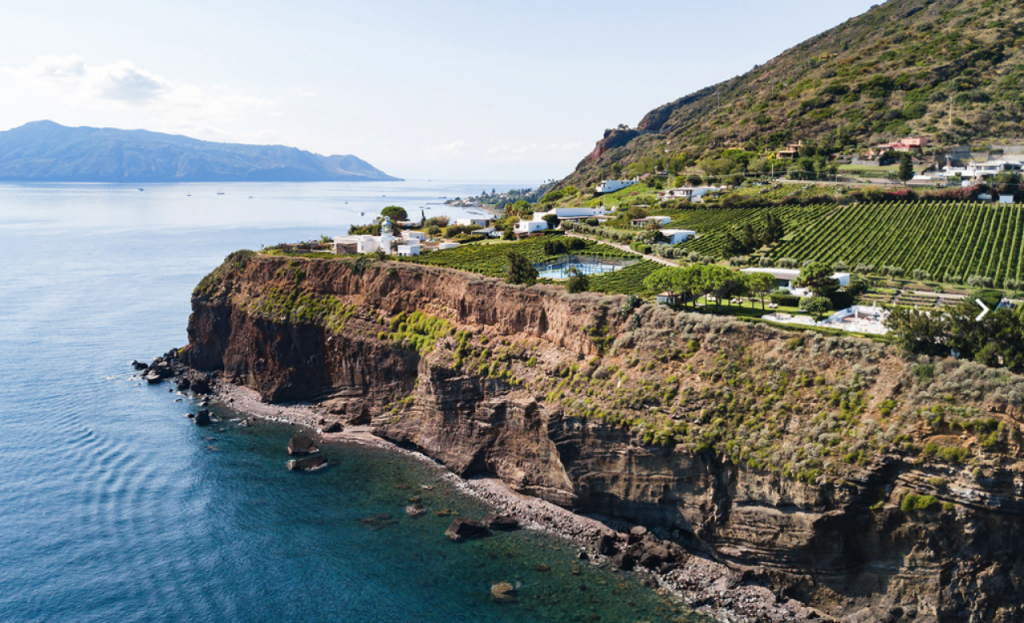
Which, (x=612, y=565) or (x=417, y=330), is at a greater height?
(x=417, y=330)

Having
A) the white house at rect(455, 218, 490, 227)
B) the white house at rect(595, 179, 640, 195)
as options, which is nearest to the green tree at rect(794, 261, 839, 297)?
the white house at rect(455, 218, 490, 227)

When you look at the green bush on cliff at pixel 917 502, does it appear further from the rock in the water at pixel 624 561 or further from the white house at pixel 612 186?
the white house at pixel 612 186

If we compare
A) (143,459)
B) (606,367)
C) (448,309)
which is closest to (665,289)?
(606,367)

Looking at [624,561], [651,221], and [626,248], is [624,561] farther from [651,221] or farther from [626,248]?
[651,221]

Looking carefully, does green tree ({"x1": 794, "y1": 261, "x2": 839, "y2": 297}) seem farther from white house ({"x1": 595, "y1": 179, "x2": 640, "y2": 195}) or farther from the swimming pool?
white house ({"x1": 595, "y1": 179, "x2": 640, "y2": 195})

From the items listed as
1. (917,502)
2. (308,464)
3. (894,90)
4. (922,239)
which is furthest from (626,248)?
(894,90)

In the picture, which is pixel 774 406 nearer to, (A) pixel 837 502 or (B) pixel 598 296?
(A) pixel 837 502

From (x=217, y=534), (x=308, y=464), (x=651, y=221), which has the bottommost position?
(x=217, y=534)
